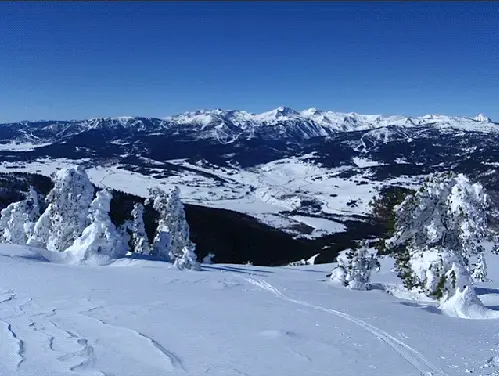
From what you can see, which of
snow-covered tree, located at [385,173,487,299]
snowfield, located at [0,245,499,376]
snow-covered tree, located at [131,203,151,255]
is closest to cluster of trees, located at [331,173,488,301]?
snow-covered tree, located at [385,173,487,299]

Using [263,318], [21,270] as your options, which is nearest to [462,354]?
[263,318]

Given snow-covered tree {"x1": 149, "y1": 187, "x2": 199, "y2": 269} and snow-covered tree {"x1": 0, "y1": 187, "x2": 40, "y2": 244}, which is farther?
snow-covered tree {"x1": 0, "y1": 187, "x2": 40, "y2": 244}

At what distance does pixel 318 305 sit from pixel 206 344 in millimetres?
6923

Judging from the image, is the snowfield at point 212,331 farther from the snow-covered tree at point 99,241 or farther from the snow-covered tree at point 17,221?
the snow-covered tree at point 17,221

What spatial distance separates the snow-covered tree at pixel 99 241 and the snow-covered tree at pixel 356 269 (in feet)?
41.7

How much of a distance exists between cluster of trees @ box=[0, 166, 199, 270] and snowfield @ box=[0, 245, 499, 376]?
583cm

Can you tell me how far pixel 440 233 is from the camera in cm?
1922

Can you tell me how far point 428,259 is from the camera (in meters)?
18.3

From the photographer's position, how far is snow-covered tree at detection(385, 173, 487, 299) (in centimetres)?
1770

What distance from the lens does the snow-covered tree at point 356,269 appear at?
22.3 metres

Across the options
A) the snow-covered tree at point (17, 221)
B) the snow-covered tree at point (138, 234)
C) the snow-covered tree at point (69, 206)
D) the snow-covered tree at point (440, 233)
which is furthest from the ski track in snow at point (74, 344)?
the snow-covered tree at point (17, 221)

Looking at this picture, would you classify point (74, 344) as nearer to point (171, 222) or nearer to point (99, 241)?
point (99, 241)

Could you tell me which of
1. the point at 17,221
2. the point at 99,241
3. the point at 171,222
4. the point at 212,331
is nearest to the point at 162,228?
the point at 171,222

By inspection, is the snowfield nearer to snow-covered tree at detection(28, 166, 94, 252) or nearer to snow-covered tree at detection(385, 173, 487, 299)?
snow-covered tree at detection(385, 173, 487, 299)
